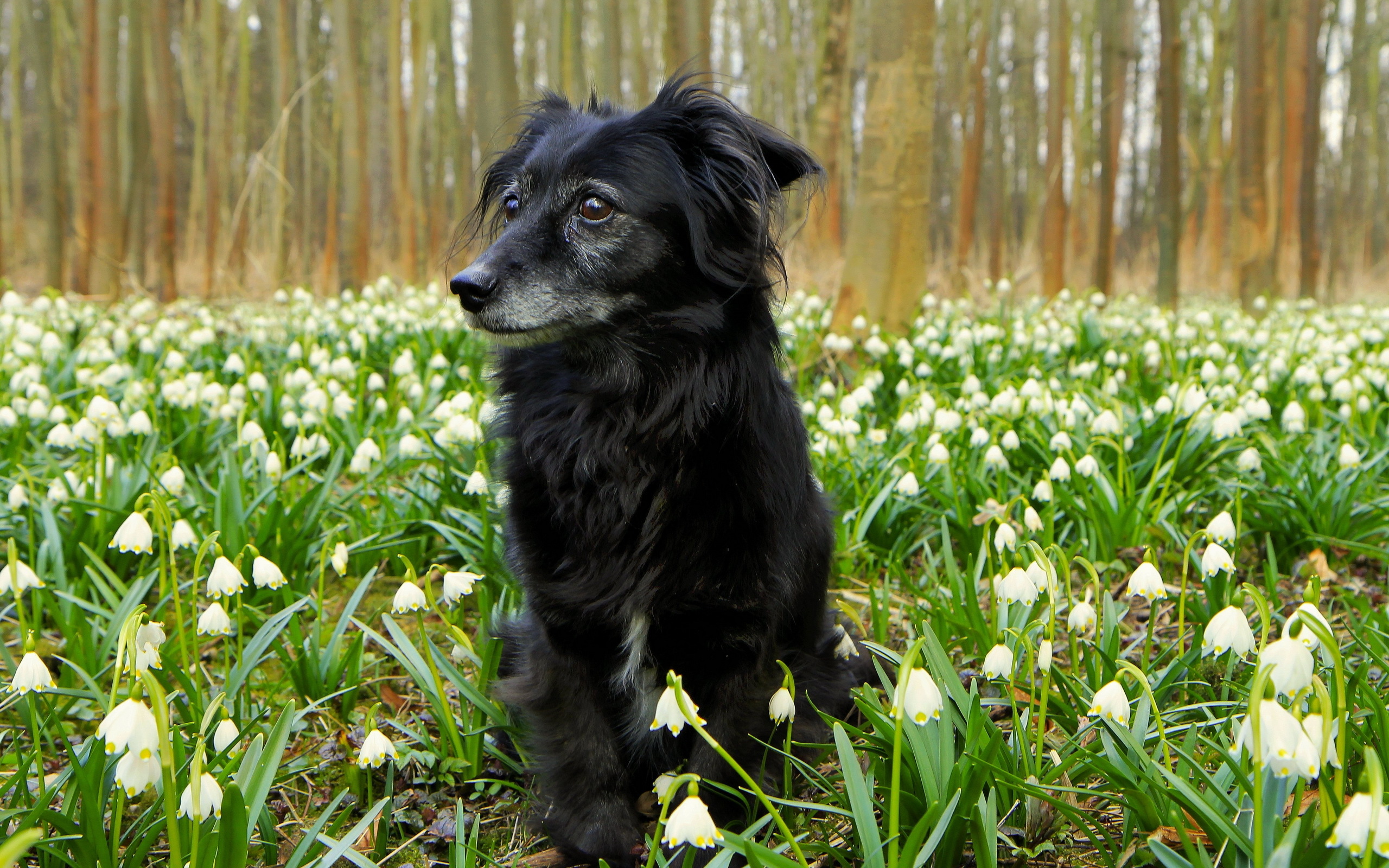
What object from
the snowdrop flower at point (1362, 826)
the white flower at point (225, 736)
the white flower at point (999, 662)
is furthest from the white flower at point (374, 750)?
the snowdrop flower at point (1362, 826)

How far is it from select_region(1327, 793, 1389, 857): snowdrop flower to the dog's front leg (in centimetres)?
140

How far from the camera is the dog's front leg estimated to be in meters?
2.11

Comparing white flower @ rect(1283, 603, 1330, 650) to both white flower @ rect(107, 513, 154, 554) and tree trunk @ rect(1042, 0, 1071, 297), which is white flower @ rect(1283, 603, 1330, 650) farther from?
tree trunk @ rect(1042, 0, 1071, 297)

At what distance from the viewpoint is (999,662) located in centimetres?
195

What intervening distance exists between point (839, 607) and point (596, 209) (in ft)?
5.17

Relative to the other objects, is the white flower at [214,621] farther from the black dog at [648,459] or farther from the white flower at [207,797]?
the black dog at [648,459]

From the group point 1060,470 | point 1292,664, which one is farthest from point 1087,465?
point 1292,664

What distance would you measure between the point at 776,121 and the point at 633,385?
23.6 metres

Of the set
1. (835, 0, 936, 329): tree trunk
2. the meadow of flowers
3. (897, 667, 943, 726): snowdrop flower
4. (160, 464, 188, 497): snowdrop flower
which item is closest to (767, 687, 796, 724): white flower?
the meadow of flowers

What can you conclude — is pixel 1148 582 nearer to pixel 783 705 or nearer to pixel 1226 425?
pixel 783 705

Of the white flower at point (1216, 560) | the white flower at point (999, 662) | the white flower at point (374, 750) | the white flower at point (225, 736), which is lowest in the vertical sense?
the white flower at point (374, 750)

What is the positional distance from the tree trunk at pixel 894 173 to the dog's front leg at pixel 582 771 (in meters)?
5.47

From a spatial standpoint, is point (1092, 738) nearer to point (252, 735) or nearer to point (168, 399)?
point (252, 735)

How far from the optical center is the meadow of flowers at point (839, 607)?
65.3 inches
